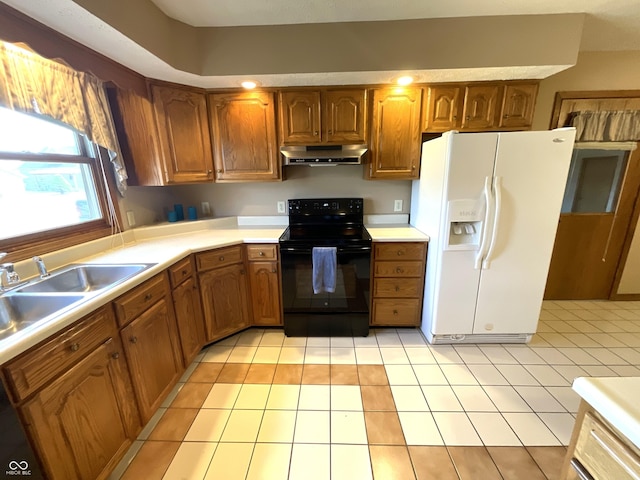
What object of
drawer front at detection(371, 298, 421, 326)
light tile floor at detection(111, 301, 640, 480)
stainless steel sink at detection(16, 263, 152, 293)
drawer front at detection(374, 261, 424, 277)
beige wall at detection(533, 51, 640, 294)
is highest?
beige wall at detection(533, 51, 640, 294)

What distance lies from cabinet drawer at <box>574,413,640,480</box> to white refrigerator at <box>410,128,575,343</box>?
4.82ft

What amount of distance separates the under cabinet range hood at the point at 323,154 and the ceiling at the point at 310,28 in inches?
20.6

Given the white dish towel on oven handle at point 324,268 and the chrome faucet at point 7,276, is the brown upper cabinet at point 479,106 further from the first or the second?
the chrome faucet at point 7,276

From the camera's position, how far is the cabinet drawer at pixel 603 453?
0.59 m

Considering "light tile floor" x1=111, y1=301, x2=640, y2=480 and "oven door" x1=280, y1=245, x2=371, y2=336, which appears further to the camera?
"oven door" x1=280, y1=245, x2=371, y2=336

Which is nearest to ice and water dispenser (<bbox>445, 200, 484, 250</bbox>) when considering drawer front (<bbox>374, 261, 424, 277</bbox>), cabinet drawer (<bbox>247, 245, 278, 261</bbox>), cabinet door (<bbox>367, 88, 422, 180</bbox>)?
drawer front (<bbox>374, 261, 424, 277</bbox>)

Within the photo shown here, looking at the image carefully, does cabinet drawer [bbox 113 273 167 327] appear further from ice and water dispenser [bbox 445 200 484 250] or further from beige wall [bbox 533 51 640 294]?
beige wall [bbox 533 51 640 294]

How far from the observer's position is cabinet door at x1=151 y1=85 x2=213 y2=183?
7.10 feet

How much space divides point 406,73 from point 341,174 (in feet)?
3.40

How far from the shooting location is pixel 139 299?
1.47m

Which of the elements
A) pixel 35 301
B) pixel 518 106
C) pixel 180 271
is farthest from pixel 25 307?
pixel 518 106

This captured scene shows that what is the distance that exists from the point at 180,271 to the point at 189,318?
38 centimetres

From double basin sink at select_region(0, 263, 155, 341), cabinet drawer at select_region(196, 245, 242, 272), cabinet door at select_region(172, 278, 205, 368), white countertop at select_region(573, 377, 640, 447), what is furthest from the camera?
cabinet drawer at select_region(196, 245, 242, 272)

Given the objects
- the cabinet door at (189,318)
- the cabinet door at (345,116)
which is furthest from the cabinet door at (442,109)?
the cabinet door at (189,318)
